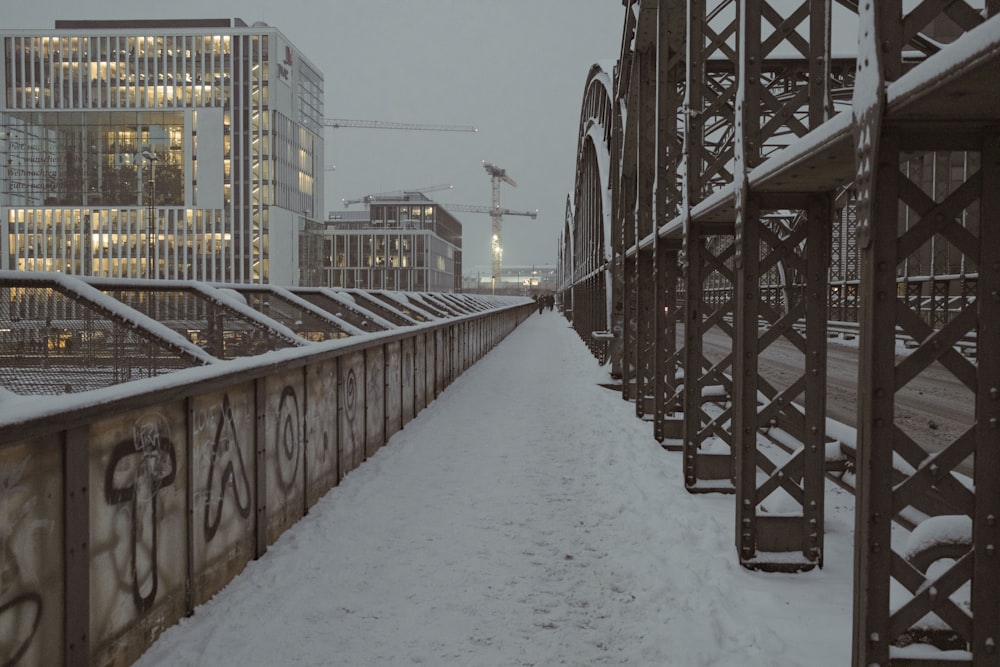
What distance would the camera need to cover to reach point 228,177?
280ft

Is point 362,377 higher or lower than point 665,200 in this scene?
lower

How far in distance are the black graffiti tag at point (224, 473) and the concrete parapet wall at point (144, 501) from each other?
14 millimetres

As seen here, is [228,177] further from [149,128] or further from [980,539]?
[980,539]

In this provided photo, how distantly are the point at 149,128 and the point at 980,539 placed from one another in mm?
93186

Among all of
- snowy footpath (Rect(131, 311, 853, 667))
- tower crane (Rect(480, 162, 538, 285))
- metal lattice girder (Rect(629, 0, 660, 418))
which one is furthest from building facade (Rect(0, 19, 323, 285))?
snowy footpath (Rect(131, 311, 853, 667))

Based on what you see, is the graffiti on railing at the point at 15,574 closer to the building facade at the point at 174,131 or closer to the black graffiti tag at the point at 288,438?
the black graffiti tag at the point at 288,438

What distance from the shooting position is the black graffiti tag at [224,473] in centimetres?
482

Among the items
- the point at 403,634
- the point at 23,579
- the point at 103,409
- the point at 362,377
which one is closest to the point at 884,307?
the point at 403,634

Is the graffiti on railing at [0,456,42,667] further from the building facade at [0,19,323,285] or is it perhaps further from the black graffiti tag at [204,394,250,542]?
the building facade at [0,19,323,285]

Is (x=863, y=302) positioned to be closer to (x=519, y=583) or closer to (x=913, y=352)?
(x=913, y=352)

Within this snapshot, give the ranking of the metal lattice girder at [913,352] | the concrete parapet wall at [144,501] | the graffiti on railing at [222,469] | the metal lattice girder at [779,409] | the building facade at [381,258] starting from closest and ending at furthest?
the concrete parapet wall at [144,501] < the metal lattice girder at [913,352] < the graffiti on railing at [222,469] < the metal lattice girder at [779,409] < the building facade at [381,258]

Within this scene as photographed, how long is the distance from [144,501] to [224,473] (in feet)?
3.31

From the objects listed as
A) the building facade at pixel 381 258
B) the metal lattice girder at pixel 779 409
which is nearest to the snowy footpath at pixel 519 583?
the metal lattice girder at pixel 779 409

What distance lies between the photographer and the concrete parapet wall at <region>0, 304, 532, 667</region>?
3.11 meters
